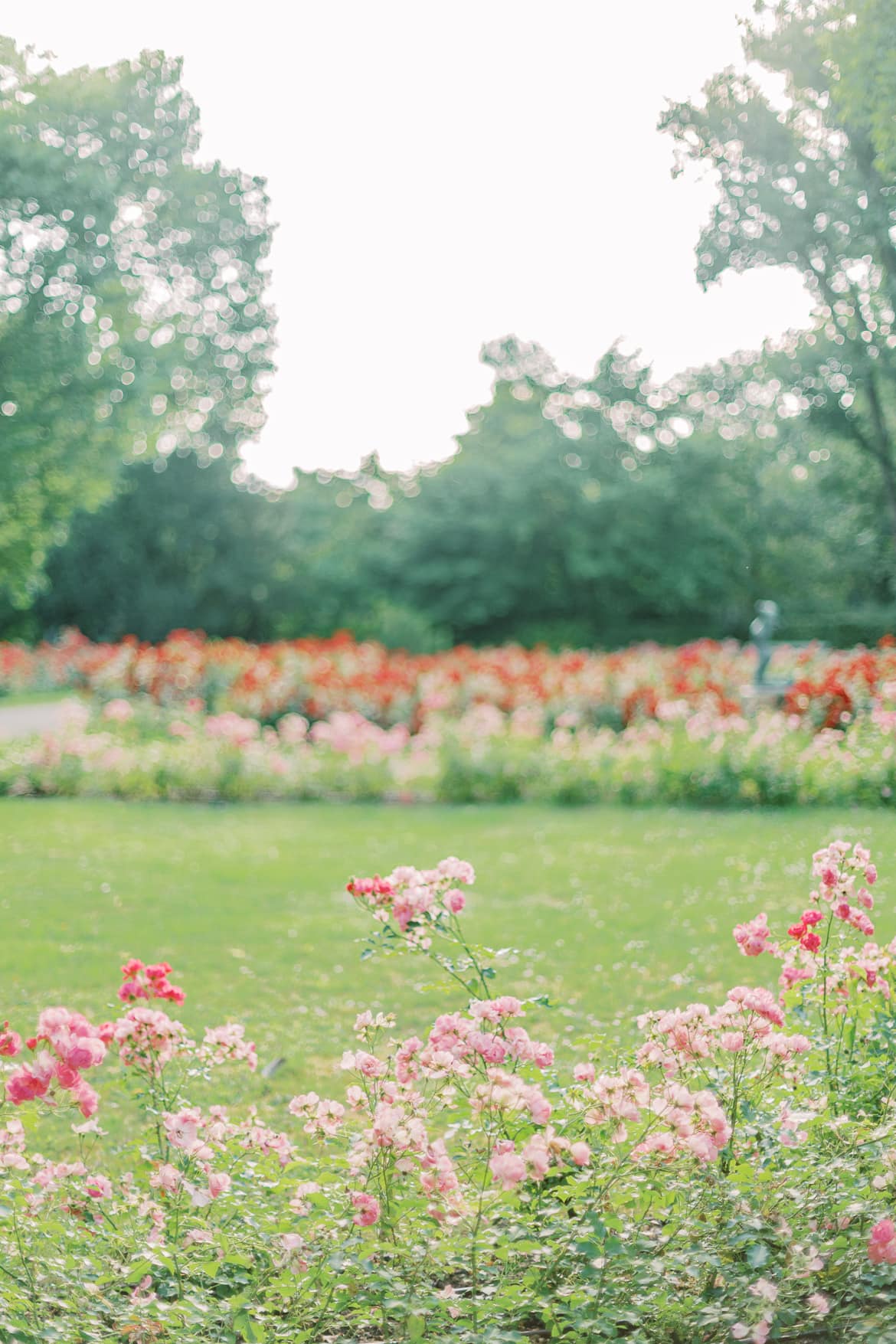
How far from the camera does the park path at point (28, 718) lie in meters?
13.9

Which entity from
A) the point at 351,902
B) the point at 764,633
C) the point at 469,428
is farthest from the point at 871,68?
the point at 469,428

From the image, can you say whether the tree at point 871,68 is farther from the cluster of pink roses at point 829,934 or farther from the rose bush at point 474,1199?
the rose bush at point 474,1199

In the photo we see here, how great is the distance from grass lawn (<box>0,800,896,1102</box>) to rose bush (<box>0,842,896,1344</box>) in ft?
2.39

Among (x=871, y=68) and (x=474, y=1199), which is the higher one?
(x=871, y=68)

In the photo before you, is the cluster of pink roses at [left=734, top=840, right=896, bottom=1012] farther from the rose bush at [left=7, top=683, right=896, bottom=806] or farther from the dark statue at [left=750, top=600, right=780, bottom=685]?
the dark statue at [left=750, top=600, right=780, bottom=685]

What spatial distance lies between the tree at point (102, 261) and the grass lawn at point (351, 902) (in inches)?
94.4

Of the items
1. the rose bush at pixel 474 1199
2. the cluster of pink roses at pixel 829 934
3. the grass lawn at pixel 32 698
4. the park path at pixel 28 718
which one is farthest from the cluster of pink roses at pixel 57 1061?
the grass lawn at pixel 32 698

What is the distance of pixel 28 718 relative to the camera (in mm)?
15820

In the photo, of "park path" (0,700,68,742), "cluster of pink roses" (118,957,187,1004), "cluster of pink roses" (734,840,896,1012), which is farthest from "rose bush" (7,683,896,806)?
"cluster of pink roses" (118,957,187,1004)

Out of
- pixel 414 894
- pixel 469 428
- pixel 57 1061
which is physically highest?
pixel 469 428

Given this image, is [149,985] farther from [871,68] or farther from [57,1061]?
[871,68]

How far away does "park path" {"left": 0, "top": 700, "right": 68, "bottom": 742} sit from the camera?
13.9 m

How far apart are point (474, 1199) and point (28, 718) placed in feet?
47.8

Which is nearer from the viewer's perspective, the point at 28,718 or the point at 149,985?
the point at 149,985
